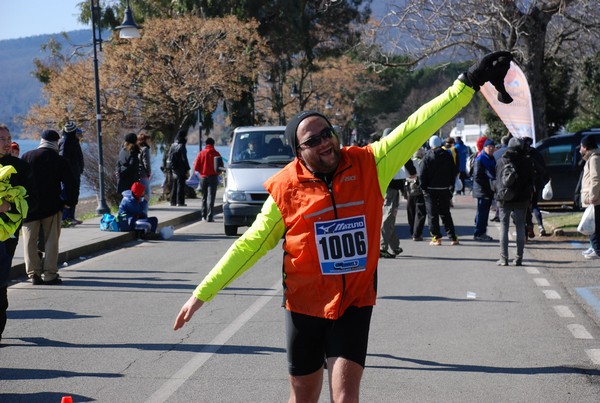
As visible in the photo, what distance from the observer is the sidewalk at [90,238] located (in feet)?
46.2

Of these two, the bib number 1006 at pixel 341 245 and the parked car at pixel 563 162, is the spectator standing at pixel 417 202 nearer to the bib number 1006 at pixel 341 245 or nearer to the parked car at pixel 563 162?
the parked car at pixel 563 162

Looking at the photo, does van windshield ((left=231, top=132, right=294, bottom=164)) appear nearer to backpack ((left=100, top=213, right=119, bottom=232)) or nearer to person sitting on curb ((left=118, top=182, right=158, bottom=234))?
person sitting on curb ((left=118, top=182, right=158, bottom=234))

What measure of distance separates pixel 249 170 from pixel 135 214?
2350 millimetres

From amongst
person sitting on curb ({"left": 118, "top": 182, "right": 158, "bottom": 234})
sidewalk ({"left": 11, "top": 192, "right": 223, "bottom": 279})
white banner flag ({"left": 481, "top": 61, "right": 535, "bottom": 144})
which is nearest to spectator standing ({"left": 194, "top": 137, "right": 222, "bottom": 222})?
sidewalk ({"left": 11, "top": 192, "right": 223, "bottom": 279})

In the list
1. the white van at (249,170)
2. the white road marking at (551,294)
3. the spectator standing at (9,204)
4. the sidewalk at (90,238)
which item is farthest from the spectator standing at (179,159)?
the spectator standing at (9,204)

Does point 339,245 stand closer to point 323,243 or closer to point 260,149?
point 323,243

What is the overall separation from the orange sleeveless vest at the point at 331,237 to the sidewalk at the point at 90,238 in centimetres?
888

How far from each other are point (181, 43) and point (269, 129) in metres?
15.1

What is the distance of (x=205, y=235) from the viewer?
60.7 ft

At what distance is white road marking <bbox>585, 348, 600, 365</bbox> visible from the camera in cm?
721

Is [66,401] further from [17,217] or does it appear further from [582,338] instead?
[582,338]

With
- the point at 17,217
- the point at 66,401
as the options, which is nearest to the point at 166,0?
the point at 17,217

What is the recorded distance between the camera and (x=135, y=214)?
17750mm

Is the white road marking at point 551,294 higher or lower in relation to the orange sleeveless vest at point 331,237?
lower
